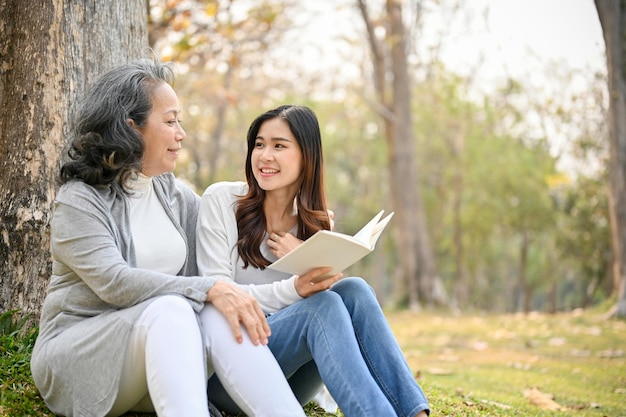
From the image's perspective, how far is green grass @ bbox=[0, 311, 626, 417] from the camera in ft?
10.9

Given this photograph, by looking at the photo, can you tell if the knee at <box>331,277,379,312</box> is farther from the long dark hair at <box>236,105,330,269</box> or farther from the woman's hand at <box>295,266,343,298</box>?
the long dark hair at <box>236,105,330,269</box>

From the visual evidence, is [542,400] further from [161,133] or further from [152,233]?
[161,133]

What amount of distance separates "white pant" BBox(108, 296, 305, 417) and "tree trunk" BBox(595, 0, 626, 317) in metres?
6.69

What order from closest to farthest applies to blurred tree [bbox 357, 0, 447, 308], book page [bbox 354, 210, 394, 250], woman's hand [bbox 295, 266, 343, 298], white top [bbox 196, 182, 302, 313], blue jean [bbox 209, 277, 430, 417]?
1. blue jean [bbox 209, 277, 430, 417]
2. book page [bbox 354, 210, 394, 250]
3. woman's hand [bbox 295, 266, 343, 298]
4. white top [bbox 196, 182, 302, 313]
5. blurred tree [bbox 357, 0, 447, 308]

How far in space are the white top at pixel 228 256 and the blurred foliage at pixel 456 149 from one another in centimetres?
880

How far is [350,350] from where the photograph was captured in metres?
2.73

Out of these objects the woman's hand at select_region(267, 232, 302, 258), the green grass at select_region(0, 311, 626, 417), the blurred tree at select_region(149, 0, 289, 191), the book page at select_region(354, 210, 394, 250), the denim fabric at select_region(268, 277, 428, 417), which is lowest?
the green grass at select_region(0, 311, 626, 417)

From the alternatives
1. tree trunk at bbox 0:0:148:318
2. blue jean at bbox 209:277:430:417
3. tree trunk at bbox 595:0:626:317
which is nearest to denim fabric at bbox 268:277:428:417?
blue jean at bbox 209:277:430:417

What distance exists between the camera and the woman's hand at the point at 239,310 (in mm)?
2678

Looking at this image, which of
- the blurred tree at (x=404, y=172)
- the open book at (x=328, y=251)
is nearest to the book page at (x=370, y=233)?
the open book at (x=328, y=251)

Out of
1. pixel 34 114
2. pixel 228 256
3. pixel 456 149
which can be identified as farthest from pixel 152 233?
pixel 456 149

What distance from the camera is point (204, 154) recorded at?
23.1 meters

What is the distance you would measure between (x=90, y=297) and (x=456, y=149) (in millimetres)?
21291

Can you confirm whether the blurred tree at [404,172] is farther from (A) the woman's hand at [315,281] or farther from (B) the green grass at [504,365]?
(A) the woman's hand at [315,281]
